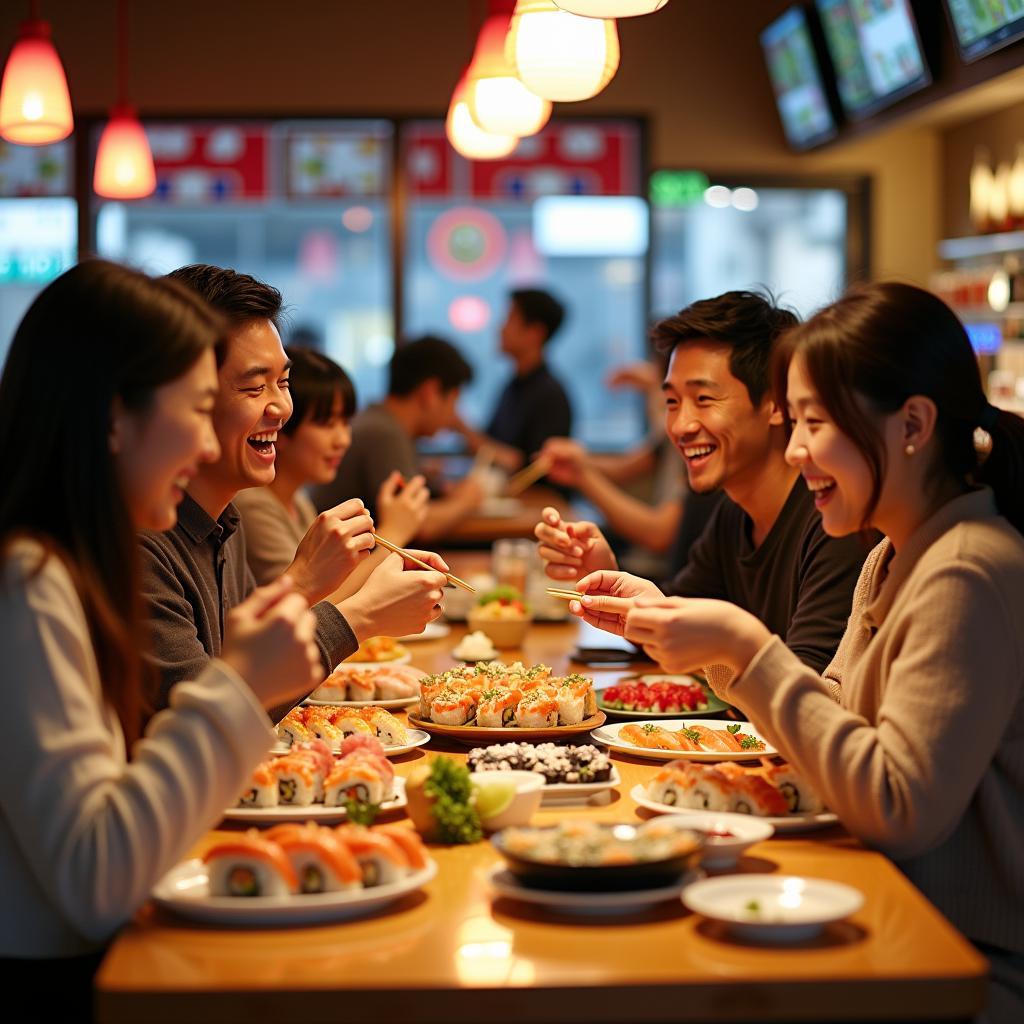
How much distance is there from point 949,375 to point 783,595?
1131mm

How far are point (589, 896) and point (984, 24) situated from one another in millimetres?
4620

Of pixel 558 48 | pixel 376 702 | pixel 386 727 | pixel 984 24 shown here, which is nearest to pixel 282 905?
pixel 386 727

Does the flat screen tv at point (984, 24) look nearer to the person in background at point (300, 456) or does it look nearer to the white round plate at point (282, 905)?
the person in background at point (300, 456)

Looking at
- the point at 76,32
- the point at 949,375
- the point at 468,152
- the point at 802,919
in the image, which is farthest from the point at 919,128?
the point at 802,919

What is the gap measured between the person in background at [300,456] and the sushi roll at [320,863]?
206 centimetres

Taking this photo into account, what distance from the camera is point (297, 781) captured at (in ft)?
5.82

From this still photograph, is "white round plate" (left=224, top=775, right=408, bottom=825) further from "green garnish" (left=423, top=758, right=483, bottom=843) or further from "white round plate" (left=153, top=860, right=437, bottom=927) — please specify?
"white round plate" (left=153, top=860, right=437, bottom=927)

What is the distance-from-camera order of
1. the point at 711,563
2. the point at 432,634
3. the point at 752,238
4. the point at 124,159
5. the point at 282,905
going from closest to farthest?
the point at 282,905 < the point at 711,563 < the point at 432,634 < the point at 124,159 < the point at 752,238

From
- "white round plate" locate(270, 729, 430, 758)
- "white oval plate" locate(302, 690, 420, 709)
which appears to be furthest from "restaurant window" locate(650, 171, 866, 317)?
"white round plate" locate(270, 729, 430, 758)

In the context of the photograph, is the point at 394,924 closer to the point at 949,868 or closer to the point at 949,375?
the point at 949,868

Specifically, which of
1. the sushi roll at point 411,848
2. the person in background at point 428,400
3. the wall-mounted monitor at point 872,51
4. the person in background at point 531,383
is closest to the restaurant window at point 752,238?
the person in background at point 531,383

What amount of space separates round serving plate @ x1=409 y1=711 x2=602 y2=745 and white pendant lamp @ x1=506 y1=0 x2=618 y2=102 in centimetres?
149

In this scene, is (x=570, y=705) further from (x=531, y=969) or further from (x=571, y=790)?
(x=531, y=969)

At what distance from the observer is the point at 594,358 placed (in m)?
8.39
